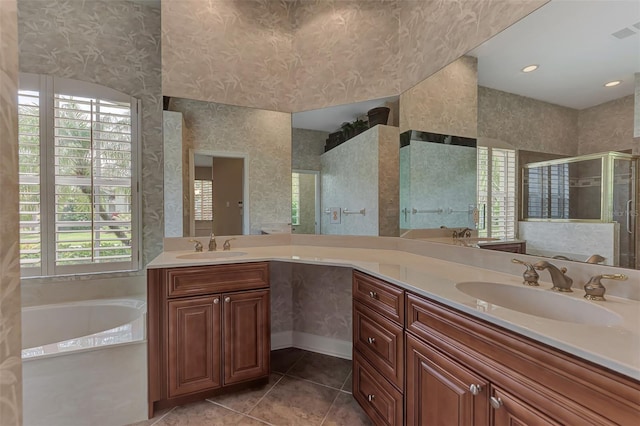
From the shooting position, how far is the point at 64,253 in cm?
222

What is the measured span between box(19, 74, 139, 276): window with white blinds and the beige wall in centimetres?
70

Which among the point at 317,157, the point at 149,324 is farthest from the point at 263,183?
the point at 149,324

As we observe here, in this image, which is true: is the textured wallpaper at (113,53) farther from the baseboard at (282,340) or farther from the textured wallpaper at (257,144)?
the baseboard at (282,340)

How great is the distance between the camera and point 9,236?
1.36 feet

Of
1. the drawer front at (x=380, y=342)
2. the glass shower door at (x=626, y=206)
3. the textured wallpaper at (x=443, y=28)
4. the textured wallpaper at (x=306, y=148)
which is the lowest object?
the drawer front at (x=380, y=342)

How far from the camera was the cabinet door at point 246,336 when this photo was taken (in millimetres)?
1780

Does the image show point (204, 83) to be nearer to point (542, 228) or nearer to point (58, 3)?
point (58, 3)

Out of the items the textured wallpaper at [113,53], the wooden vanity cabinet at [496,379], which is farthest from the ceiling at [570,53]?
the textured wallpaper at [113,53]

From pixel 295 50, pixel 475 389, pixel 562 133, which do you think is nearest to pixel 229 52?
pixel 295 50

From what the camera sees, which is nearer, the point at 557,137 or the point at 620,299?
the point at 620,299

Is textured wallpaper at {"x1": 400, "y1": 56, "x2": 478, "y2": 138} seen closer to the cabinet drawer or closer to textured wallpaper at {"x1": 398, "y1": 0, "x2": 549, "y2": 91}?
textured wallpaper at {"x1": 398, "y1": 0, "x2": 549, "y2": 91}

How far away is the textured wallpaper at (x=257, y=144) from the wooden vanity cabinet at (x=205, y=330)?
692 millimetres

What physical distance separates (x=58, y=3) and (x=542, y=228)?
353cm

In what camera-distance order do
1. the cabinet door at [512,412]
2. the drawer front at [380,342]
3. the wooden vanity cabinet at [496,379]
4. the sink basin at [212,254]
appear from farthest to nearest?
1. the sink basin at [212,254]
2. the drawer front at [380,342]
3. the cabinet door at [512,412]
4. the wooden vanity cabinet at [496,379]
